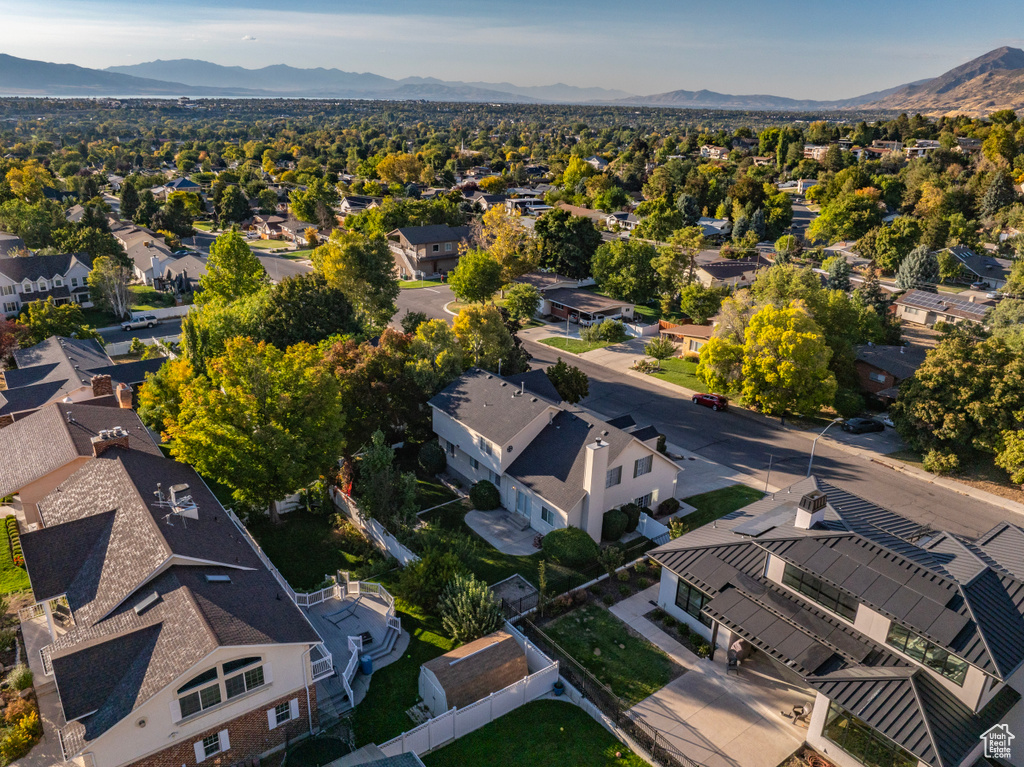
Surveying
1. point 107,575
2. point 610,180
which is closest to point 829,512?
point 107,575

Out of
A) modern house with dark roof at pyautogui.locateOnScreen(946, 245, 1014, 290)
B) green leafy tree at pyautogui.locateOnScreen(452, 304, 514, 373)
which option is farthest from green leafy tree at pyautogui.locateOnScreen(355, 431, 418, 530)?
modern house with dark roof at pyautogui.locateOnScreen(946, 245, 1014, 290)

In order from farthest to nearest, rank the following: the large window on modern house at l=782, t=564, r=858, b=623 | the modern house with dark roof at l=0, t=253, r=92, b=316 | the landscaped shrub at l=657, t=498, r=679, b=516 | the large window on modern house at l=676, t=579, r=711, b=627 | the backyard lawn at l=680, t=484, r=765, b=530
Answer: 1. the modern house with dark roof at l=0, t=253, r=92, b=316
2. the landscaped shrub at l=657, t=498, r=679, b=516
3. the backyard lawn at l=680, t=484, r=765, b=530
4. the large window on modern house at l=676, t=579, r=711, b=627
5. the large window on modern house at l=782, t=564, r=858, b=623

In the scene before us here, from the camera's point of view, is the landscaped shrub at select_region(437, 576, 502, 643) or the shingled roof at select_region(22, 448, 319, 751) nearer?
the shingled roof at select_region(22, 448, 319, 751)

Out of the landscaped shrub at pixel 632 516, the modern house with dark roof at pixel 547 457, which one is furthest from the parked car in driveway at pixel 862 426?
the landscaped shrub at pixel 632 516

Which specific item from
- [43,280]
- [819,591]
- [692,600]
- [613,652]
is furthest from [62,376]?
[819,591]

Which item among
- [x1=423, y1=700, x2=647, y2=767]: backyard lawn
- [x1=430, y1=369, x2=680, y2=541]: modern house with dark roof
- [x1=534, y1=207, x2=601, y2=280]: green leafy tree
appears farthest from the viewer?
[x1=534, y1=207, x2=601, y2=280]: green leafy tree

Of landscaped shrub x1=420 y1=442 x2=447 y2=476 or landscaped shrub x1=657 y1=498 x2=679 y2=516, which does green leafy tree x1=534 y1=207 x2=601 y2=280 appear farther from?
landscaped shrub x1=657 y1=498 x2=679 y2=516
